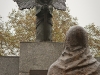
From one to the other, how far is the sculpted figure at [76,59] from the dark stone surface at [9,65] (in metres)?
6.45

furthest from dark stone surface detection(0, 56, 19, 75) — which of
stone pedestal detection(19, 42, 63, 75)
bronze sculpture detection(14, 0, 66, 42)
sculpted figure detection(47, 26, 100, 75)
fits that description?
sculpted figure detection(47, 26, 100, 75)

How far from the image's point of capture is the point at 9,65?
1057cm

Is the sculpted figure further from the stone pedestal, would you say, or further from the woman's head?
the stone pedestal

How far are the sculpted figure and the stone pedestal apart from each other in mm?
5736

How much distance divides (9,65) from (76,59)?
264 inches

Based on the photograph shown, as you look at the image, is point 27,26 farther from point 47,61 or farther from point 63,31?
point 47,61

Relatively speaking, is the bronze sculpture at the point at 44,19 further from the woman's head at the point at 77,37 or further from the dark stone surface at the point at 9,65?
the woman's head at the point at 77,37

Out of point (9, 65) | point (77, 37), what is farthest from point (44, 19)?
point (77, 37)

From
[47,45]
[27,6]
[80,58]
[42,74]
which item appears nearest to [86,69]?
[80,58]

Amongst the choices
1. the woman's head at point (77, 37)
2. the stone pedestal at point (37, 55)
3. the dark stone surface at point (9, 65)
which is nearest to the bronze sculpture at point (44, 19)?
the stone pedestal at point (37, 55)

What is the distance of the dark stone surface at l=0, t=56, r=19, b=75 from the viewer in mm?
10492

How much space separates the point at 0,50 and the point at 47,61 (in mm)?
15682

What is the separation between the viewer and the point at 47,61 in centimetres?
1000

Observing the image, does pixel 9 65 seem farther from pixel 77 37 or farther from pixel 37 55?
pixel 77 37
